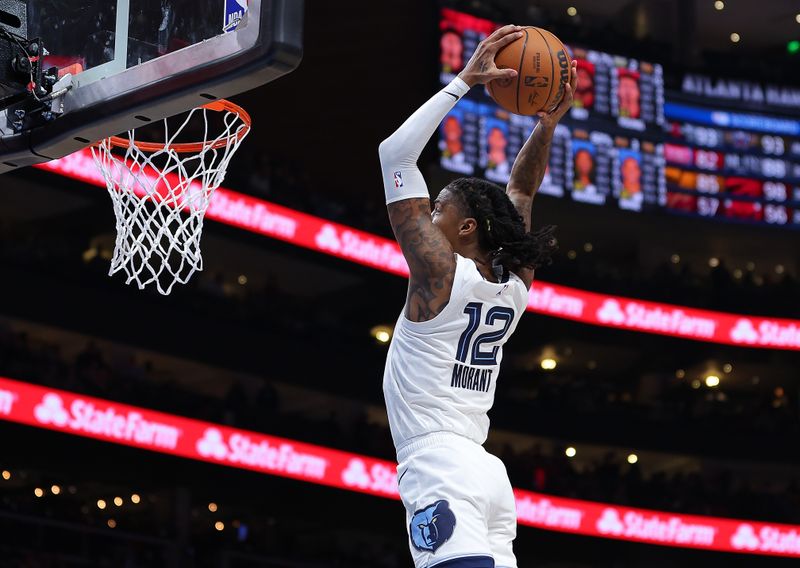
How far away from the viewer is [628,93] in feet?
70.1

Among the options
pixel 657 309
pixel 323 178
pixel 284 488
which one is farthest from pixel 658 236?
pixel 284 488

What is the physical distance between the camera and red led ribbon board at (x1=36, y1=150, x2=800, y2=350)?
58.0 feet

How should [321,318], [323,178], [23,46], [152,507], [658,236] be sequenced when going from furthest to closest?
Answer: 1. [658,236]
2. [323,178]
3. [152,507]
4. [321,318]
5. [23,46]

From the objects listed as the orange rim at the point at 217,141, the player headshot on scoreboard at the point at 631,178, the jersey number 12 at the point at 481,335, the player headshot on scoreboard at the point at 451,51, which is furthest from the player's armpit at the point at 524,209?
the player headshot on scoreboard at the point at 631,178

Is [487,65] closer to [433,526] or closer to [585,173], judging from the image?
[433,526]

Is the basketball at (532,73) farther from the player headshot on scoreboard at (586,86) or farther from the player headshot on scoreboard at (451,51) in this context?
the player headshot on scoreboard at (586,86)

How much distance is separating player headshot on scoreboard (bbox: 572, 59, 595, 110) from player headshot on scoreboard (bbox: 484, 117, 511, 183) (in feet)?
5.66

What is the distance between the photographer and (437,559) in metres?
3.71

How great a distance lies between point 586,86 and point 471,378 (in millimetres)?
17543

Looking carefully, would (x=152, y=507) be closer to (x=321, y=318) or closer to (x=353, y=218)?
(x=321, y=318)

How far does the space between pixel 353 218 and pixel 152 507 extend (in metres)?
6.20

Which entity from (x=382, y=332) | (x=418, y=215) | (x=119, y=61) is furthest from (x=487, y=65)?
(x=382, y=332)

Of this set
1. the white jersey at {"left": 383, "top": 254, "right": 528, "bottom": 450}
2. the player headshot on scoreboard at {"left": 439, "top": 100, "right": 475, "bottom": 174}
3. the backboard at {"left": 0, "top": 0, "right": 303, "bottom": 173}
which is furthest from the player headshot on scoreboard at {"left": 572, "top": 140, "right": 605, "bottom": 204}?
the white jersey at {"left": 383, "top": 254, "right": 528, "bottom": 450}

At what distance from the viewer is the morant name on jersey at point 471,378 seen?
405 centimetres
